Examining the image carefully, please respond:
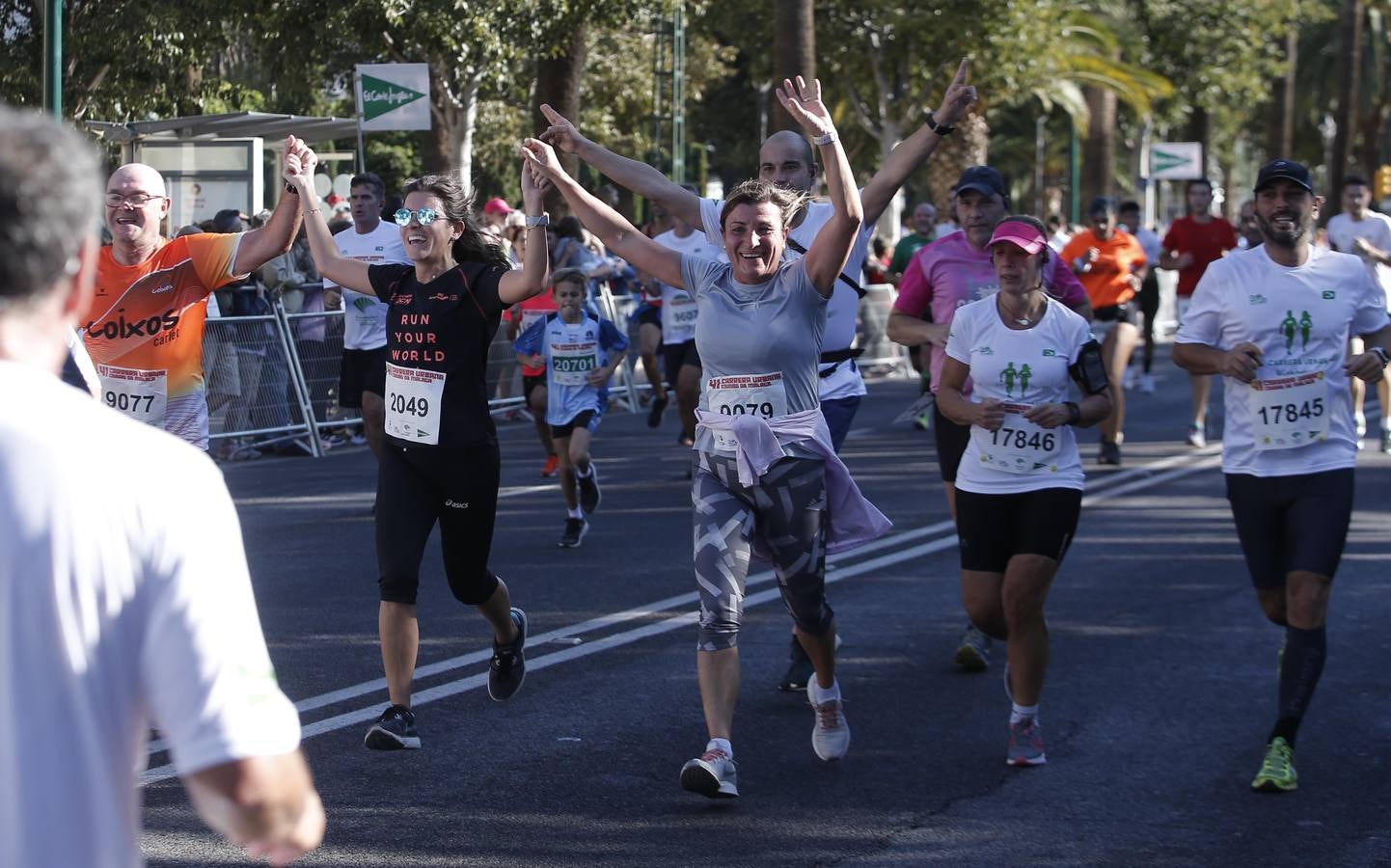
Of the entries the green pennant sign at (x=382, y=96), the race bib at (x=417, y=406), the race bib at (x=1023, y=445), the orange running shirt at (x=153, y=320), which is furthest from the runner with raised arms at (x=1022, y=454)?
the green pennant sign at (x=382, y=96)

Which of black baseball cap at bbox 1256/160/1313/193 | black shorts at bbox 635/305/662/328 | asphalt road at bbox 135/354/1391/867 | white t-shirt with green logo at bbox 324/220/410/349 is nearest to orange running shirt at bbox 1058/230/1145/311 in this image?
black shorts at bbox 635/305/662/328

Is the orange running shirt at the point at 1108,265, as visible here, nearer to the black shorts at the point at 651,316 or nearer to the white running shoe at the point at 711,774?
the black shorts at the point at 651,316

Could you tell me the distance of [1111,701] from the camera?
691 centimetres

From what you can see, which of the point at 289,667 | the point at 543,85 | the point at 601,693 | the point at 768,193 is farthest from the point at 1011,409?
the point at 543,85

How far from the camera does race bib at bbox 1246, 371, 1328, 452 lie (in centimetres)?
591

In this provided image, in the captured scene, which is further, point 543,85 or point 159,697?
point 543,85

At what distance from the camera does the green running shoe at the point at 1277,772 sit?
5.69 m

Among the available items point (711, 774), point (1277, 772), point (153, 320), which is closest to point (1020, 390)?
point (1277, 772)

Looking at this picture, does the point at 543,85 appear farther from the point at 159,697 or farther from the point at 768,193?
the point at 159,697

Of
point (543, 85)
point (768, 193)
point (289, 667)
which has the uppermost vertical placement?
point (543, 85)

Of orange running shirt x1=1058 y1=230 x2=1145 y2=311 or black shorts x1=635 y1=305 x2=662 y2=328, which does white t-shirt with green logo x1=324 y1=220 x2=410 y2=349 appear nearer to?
black shorts x1=635 y1=305 x2=662 y2=328

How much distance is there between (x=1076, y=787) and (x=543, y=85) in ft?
57.8

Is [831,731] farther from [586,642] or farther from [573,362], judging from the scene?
[573,362]

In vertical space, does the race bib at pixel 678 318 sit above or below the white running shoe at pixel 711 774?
above
